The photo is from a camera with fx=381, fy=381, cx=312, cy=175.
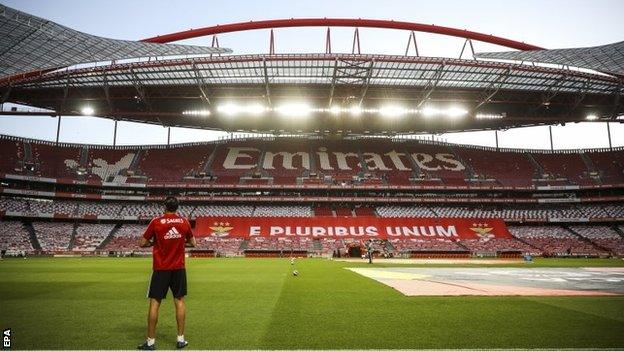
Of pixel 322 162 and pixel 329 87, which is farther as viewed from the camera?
pixel 322 162

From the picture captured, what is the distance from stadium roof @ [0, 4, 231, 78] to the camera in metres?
30.1

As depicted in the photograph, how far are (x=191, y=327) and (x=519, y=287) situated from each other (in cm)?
993

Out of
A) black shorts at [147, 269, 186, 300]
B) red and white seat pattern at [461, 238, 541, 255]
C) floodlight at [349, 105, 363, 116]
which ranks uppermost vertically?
floodlight at [349, 105, 363, 116]

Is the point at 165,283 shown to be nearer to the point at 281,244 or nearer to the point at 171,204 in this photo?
the point at 171,204

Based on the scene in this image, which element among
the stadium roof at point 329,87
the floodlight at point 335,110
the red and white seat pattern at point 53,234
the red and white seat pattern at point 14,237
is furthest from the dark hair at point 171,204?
the red and white seat pattern at point 53,234

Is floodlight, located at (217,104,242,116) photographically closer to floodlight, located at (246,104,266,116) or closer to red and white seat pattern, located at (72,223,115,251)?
floodlight, located at (246,104,266,116)

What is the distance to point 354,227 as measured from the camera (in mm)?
49188

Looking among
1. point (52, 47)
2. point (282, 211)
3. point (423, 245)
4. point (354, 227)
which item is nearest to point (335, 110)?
point (354, 227)

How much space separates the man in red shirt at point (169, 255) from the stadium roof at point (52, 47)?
32.3 meters

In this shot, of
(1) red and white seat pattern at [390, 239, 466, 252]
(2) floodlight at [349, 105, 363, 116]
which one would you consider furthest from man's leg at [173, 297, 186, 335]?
(2) floodlight at [349, 105, 363, 116]

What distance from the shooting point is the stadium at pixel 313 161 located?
36906 mm

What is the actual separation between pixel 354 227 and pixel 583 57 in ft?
101

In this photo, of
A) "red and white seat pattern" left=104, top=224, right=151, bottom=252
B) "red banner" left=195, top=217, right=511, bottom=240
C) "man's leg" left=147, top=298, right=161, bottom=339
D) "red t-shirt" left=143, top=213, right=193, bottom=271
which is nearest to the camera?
"man's leg" left=147, top=298, right=161, bottom=339

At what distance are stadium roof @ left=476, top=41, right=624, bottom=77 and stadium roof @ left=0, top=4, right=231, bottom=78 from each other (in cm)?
3008
